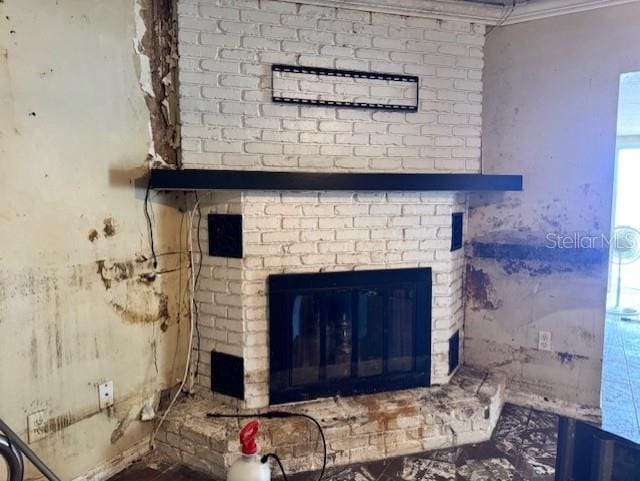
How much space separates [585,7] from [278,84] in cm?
172

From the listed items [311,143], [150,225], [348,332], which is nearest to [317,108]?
[311,143]

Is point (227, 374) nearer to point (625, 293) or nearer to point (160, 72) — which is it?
point (160, 72)

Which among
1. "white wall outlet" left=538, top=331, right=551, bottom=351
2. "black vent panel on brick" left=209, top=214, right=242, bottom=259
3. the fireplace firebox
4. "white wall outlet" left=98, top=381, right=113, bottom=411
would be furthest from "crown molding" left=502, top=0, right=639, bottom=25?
"white wall outlet" left=98, top=381, right=113, bottom=411

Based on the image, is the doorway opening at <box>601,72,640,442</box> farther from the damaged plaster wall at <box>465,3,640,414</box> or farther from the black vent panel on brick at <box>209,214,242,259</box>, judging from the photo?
the black vent panel on brick at <box>209,214,242,259</box>

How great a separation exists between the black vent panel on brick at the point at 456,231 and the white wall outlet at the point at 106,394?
1951 mm

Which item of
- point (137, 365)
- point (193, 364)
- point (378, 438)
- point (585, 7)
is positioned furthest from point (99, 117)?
point (585, 7)

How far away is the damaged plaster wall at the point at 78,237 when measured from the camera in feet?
5.67

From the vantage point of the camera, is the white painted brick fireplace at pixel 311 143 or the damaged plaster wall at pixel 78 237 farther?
the white painted brick fireplace at pixel 311 143

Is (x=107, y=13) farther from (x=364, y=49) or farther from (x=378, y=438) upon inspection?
(x=378, y=438)

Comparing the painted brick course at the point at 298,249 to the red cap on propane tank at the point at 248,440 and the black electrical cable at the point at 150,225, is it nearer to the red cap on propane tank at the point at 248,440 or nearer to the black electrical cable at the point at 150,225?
the black electrical cable at the point at 150,225

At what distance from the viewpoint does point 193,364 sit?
8.21 feet

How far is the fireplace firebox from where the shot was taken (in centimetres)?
239

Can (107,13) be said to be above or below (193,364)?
above

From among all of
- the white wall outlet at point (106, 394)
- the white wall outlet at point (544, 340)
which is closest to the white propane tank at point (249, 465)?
the white wall outlet at point (106, 394)
